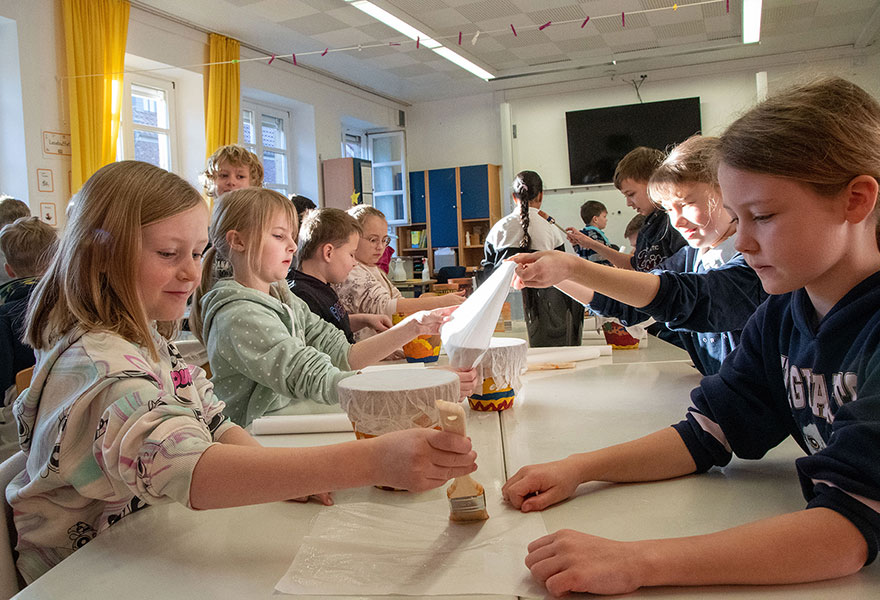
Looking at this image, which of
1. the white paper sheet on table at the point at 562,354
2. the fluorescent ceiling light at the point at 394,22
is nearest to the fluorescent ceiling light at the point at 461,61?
the fluorescent ceiling light at the point at 394,22

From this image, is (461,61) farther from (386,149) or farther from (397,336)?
(397,336)

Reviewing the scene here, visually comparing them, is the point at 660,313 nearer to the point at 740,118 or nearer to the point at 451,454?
the point at 740,118

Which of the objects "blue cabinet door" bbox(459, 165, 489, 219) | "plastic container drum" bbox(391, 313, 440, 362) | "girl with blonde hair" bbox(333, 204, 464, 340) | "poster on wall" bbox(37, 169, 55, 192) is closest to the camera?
"plastic container drum" bbox(391, 313, 440, 362)

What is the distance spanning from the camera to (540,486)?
34.6 inches

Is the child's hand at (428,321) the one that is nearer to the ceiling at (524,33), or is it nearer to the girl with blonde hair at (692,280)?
the girl with blonde hair at (692,280)

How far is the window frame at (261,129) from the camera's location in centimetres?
701

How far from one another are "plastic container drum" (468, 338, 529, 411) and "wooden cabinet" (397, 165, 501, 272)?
7507 mm

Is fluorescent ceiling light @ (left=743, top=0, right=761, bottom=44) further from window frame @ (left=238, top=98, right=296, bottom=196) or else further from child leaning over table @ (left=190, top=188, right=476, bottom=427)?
child leaning over table @ (left=190, top=188, right=476, bottom=427)

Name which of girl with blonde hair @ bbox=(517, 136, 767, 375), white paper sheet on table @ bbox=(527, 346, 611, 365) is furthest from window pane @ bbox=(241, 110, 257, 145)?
girl with blonde hair @ bbox=(517, 136, 767, 375)

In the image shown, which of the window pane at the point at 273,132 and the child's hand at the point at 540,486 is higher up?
the window pane at the point at 273,132

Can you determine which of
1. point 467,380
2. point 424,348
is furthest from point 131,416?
point 424,348

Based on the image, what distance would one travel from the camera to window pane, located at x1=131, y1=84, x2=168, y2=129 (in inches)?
226

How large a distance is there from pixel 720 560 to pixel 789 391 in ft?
1.15

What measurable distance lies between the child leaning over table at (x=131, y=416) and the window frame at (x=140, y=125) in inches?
179
